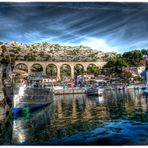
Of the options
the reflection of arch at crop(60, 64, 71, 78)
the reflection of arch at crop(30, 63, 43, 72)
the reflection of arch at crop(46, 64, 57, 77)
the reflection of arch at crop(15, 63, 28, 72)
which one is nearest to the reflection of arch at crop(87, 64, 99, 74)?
the reflection of arch at crop(60, 64, 71, 78)

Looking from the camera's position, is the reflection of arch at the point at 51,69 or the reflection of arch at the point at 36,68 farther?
the reflection of arch at the point at 51,69

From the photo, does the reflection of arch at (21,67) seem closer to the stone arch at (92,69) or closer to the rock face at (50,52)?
the rock face at (50,52)

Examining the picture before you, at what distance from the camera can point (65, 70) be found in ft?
20.9

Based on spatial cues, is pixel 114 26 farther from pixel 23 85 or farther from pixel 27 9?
pixel 23 85

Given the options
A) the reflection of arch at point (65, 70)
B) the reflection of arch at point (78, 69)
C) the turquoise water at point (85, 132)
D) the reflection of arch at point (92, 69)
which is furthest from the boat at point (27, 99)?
the reflection of arch at point (92, 69)

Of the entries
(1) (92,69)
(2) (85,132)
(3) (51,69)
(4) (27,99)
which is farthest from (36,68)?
(2) (85,132)

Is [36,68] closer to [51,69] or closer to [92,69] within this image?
[51,69]

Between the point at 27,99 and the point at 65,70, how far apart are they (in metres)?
1.61

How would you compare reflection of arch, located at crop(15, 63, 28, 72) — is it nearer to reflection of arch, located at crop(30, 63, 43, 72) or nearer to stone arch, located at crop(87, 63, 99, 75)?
reflection of arch, located at crop(30, 63, 43, 72)

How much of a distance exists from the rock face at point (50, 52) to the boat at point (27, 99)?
0.71 metres

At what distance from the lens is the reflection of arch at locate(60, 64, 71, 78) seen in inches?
248

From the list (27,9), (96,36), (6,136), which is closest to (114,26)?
(96,36)

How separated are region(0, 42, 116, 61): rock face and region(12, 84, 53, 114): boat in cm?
71

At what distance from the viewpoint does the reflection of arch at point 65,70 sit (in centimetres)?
629
